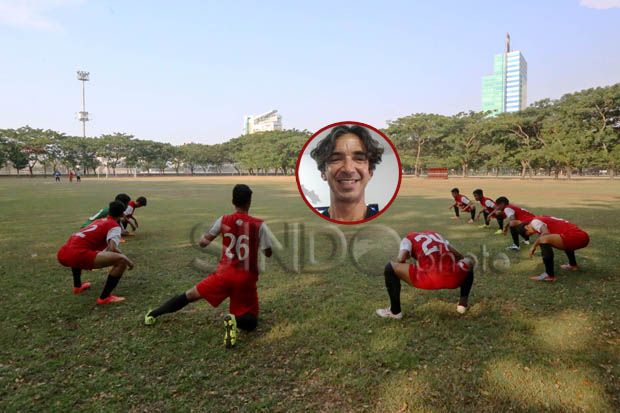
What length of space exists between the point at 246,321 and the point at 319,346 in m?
0.86

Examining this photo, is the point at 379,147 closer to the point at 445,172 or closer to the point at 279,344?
the point at 279,344

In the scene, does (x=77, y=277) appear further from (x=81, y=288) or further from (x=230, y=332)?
(x=230, y=332)

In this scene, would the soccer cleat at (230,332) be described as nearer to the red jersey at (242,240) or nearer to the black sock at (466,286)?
the red jersey at (242,240)

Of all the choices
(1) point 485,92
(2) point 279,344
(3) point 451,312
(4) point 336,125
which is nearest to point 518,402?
(3) point 451,312

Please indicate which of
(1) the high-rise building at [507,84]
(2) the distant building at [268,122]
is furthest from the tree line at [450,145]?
(1) the high-rise building at [507,84]

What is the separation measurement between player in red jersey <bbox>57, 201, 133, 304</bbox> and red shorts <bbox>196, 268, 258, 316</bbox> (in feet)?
5.90

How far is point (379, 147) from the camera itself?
311 cm

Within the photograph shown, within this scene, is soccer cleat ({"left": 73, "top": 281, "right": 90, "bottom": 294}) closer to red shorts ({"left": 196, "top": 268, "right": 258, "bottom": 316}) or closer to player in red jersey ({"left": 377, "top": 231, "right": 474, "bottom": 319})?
red shorts ({"left": 196, "top": 268, "right": 258, "bottom": 316})

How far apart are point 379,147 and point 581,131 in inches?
2338

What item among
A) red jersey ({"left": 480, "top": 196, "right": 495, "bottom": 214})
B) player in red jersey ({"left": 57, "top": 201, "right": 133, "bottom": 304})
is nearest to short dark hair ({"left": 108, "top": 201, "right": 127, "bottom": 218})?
player in red jersey ({"left": 57, "top": 201, "right": 133, "bottom": 304})

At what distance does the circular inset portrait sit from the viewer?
3053 millimetres

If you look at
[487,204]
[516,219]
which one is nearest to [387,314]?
[516,219]

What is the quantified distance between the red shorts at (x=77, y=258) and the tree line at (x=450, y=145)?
2249 inches

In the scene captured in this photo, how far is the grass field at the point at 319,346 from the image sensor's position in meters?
3.03
